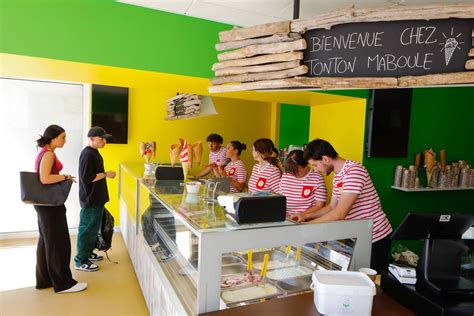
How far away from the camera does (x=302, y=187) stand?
2.77 m

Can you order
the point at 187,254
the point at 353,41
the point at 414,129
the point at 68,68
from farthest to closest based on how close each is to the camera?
the point at 414,129 < the point at 68,68 < the point at 187,254 < the point at 353,41

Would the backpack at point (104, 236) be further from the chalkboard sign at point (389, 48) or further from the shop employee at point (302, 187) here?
the chalkboard sign at point (389, 48)

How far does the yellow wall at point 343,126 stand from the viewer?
11.9ft

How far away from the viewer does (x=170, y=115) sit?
520 cm

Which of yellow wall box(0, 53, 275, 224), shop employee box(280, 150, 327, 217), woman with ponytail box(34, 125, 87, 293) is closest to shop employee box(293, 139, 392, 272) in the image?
shop employee box(280, 150, 327, 217)

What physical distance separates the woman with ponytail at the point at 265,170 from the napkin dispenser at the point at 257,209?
164 cm

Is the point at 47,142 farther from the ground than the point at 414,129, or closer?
closer

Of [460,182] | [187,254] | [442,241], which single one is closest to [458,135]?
[460,182]

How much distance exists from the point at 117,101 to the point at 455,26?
182 inches

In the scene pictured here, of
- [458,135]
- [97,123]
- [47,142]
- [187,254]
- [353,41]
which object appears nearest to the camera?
[353,41]

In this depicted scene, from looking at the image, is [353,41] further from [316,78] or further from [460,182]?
[460,182]

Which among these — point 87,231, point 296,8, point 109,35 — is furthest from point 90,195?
point 296,8

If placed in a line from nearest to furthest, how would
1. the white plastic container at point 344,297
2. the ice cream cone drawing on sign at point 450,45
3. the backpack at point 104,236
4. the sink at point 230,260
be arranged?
the white plastic container at point 344,297 → the ice cream cone drawing on sign at point 450,45 → the sink at point 230,260 → the backpack at point 104,236

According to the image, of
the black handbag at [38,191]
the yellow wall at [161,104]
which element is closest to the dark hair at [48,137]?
the black handbag at [38,191]
